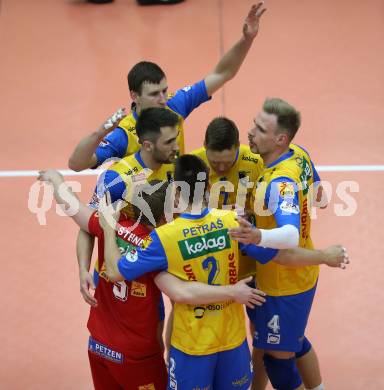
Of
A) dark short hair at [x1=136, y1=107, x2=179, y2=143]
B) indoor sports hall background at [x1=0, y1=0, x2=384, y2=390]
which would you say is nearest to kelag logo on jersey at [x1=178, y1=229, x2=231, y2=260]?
dark short hair at [x1=136, y1=107, x2=179, y2=143]

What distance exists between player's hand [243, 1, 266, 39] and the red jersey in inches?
79.7

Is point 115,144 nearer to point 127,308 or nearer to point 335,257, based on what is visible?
point 127,308

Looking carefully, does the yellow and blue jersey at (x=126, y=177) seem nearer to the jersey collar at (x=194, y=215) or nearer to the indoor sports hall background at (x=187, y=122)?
the jersey collar at (x=194, y=215)

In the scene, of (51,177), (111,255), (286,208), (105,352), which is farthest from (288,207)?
(51,177)

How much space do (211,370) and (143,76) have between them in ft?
7.85

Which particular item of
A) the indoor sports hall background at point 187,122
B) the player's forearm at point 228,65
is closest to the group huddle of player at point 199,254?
the player's forearm at point 228,65

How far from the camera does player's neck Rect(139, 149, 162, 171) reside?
5.33 metres

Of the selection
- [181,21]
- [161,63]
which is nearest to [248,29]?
[161,63]

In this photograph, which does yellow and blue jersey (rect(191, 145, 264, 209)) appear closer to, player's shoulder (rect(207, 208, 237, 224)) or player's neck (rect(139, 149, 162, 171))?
player's neck (rect(139, 149, 162, 171))

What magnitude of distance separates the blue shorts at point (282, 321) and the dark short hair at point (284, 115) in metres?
1.16

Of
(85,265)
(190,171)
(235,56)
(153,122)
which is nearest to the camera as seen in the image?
(190,171)

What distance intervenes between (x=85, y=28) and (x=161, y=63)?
195cm

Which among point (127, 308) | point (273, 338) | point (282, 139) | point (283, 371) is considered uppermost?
point (282, 139)

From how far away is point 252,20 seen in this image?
19.4 ft
